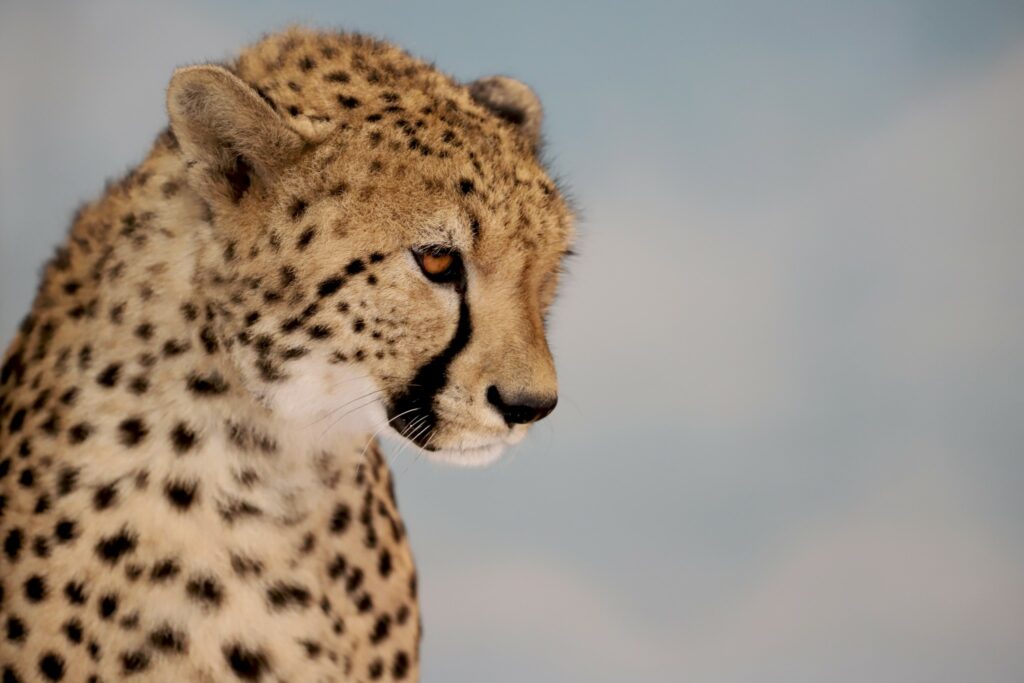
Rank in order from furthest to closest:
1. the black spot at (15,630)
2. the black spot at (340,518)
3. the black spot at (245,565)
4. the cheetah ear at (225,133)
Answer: the black spot at (340,518)
the black spot at (245,565)
the black spot at (15,630)
the cheetah ear at (225,133)

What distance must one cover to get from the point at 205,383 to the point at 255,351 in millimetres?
109

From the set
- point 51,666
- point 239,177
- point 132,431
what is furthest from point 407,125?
point 51,666

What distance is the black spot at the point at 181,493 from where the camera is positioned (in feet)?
5.87

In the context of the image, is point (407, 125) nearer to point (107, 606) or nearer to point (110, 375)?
point (110, 375)

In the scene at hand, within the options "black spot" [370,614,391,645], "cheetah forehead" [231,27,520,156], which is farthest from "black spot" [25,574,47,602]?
"cheetah forehead" [231,27,520,156]

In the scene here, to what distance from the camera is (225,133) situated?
1.69 metres

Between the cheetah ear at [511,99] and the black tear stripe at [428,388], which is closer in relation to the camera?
the black tear stripe at [428,388]

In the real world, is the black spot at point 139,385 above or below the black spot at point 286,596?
above

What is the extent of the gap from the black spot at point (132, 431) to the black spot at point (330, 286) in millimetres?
333

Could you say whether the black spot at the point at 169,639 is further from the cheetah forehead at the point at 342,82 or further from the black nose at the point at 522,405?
the cheetah forehead at the point at 342,82

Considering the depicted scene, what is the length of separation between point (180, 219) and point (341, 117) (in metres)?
0.27

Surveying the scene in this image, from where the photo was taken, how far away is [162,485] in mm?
1787

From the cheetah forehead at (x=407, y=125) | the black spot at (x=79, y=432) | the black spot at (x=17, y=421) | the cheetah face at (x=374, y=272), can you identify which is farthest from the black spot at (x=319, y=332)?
the black spot at (x=17, y=421)

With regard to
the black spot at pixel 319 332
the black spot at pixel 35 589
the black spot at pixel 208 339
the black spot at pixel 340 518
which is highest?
the black spot at pixel 319 332
